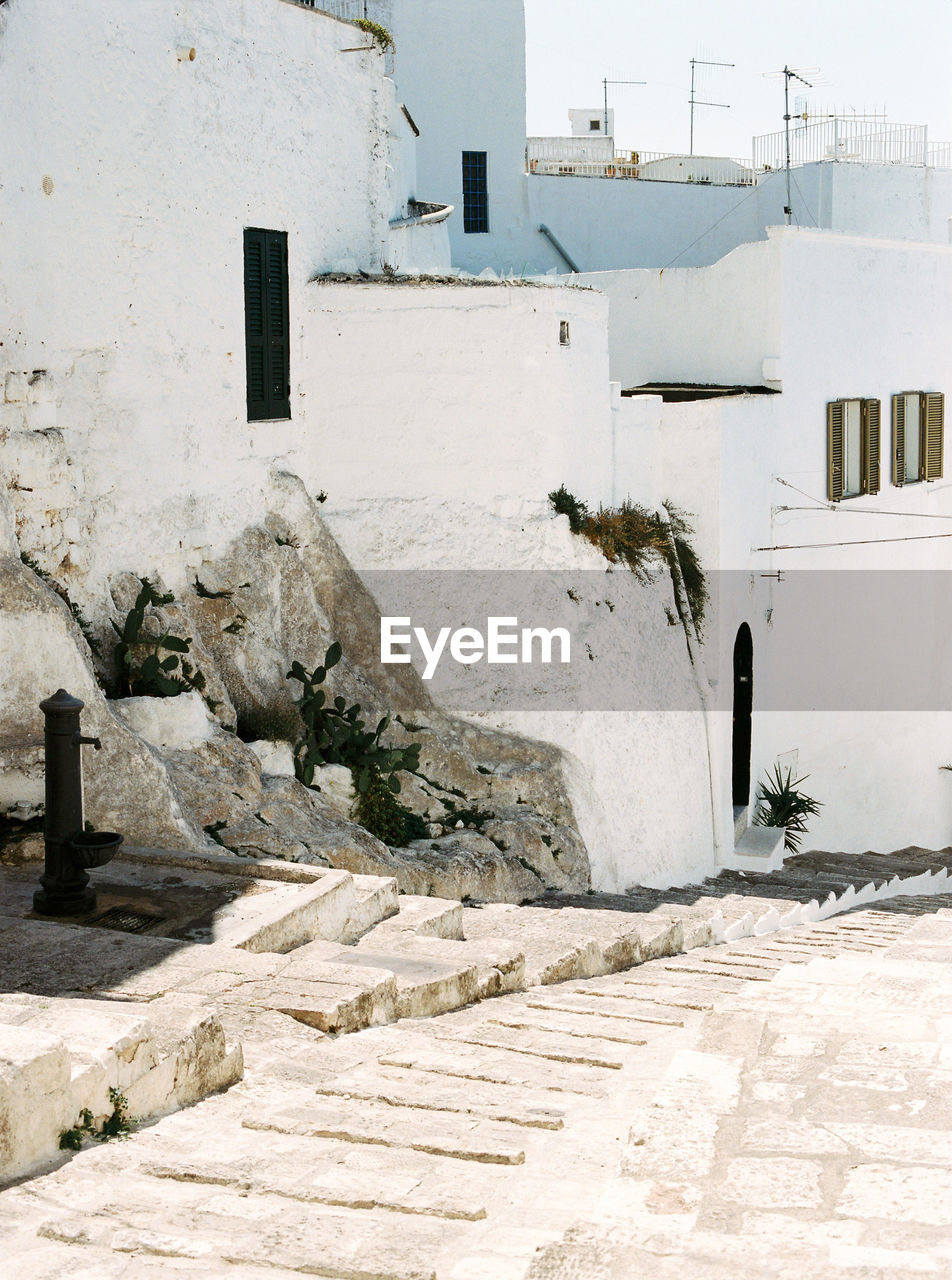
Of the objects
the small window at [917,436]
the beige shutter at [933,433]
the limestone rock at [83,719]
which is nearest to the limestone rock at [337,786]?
the limestone rock at [83,719]

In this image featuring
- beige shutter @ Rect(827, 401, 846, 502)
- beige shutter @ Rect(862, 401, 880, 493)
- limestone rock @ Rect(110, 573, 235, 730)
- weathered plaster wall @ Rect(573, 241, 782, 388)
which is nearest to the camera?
limestone rock @ Rect(110, 573, 235, 730)

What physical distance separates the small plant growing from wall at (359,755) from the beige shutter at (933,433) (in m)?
11.2

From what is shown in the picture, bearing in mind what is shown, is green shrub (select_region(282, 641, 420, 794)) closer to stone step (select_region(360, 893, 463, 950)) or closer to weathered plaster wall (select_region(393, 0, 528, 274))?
stone step (select_region(360, 893, 463, 950))

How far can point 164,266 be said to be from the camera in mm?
10305

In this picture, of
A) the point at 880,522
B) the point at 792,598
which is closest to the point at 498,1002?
the point at 792,598

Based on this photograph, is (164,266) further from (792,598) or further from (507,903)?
(792,598)

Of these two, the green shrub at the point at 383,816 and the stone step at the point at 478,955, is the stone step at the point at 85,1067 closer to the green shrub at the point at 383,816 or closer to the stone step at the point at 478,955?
the stone step at the point at 478,955

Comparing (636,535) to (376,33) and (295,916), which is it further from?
(295,916)

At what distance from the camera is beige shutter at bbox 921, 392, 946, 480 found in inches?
765

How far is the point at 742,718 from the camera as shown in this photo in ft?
52.3

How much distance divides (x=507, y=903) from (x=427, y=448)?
399cm

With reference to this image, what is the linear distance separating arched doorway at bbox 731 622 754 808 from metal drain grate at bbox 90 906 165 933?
33.0 ft

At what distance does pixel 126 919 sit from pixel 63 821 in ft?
1.90

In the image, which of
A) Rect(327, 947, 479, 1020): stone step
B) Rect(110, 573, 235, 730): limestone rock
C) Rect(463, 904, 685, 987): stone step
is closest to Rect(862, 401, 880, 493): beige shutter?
Rect(463, 904, 685, 987): stone step
